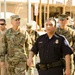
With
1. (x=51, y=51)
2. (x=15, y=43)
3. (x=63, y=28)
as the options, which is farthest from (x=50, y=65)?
(x=63, y=28)

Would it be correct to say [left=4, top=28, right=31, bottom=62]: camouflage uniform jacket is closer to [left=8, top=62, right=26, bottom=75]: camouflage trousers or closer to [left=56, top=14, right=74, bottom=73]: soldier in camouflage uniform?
[left=8, top=62, right=26, bottom=75]: camouflage trousers

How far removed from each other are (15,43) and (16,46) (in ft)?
0.27

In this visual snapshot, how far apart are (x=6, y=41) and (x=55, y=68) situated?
2334mm

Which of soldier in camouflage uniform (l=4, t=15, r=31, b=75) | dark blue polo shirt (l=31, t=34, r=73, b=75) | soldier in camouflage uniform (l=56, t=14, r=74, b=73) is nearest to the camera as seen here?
dark blue polo shirt (l=31, t=34, r=73, b=75)

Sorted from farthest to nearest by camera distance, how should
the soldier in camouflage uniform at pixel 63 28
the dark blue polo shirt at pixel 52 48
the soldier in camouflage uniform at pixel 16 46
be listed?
the soldier in camouflage uniform at pixel 63 28, the soldier in camouflage uniform at pixel 16 46, the dark blue polo shirt at pixel 52 48

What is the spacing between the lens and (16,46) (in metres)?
8.38

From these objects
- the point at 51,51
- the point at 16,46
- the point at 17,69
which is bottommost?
the point at 17,69

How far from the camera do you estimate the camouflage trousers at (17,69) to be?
840cm

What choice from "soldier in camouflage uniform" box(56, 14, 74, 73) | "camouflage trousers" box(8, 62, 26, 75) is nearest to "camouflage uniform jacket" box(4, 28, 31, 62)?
"camouflage trousers" box(8, 62, 26, 75)

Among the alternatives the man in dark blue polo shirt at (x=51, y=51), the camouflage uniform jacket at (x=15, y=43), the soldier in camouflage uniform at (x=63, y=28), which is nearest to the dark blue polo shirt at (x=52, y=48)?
the man in dark blue polo shirt at (x=51, y=51)

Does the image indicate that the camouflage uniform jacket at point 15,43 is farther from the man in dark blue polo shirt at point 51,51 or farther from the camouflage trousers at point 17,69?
the man in dark blue polo shirt at point 51,51

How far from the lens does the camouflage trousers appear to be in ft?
27.6

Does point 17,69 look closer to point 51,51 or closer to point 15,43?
point 15,43

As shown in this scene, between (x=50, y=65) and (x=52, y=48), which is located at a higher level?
(x=52, y=48)
